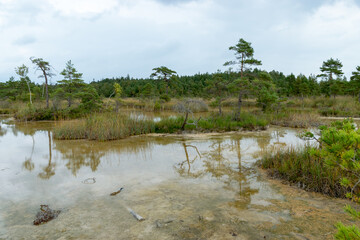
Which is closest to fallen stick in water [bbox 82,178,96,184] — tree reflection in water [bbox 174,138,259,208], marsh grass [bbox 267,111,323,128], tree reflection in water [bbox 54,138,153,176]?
tree reflection in water [bbox 54,138,153,176]

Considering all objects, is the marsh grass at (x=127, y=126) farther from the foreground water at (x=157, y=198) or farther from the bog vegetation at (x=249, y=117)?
the foreground water at (x=157, y=198)

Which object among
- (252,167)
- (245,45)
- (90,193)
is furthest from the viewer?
(245,45)

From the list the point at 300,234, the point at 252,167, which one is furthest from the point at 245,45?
the point at 300,234

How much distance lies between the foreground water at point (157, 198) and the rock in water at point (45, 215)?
0.30 ft

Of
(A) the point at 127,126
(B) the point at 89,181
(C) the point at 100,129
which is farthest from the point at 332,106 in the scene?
(B) the point at 89,181

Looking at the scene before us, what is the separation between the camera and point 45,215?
348cm

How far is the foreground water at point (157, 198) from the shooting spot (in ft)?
10.2

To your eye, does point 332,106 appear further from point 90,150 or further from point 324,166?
point 90,150

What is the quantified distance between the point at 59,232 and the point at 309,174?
4.19m

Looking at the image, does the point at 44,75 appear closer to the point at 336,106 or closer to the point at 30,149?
the point at 30,149

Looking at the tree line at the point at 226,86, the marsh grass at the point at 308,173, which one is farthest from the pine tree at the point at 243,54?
the marsh grass at the point at 308,173

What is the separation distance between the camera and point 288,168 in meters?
4.95

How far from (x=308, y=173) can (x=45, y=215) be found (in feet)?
14.5

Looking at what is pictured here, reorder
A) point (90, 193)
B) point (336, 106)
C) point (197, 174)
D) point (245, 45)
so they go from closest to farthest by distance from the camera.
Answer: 1. point (90, 193)
2. point (197, 174)
3. point (245, 45)
4. point (336, 106)
